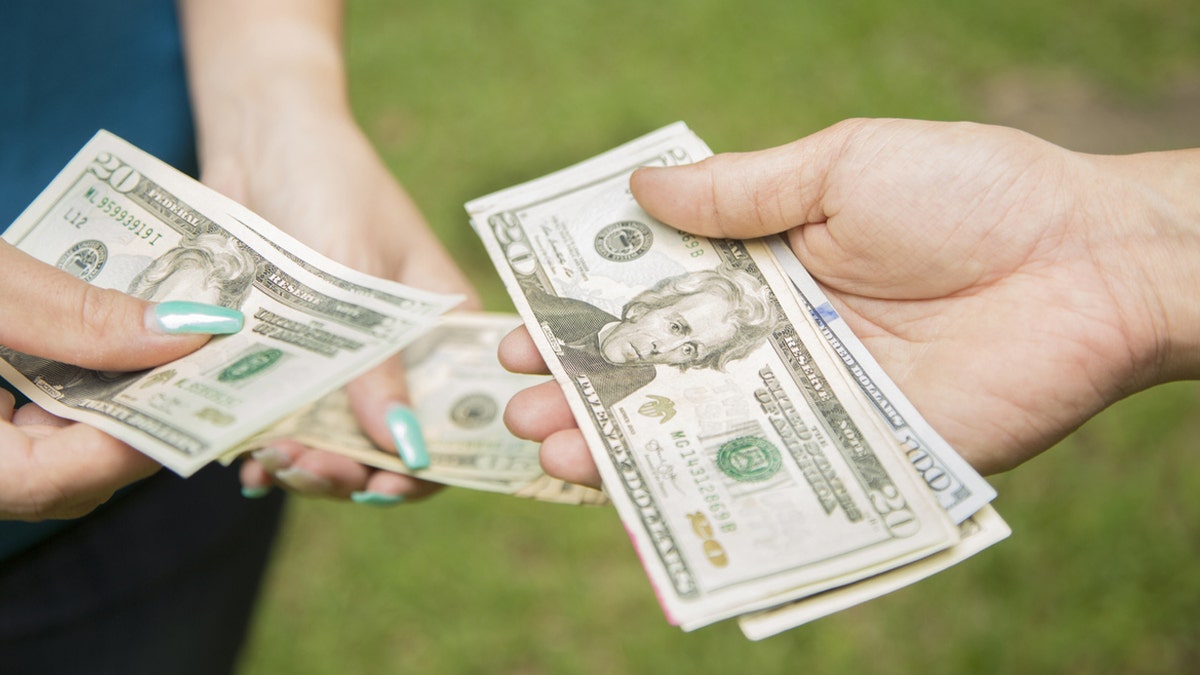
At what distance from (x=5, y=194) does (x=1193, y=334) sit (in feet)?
6.93

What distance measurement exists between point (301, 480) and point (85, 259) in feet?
2.05

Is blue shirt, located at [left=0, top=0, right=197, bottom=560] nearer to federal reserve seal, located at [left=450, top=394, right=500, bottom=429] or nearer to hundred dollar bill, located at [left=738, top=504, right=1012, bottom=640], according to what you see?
federal reserve seal, located at [left=450, top=394, right=500, bottom=429]

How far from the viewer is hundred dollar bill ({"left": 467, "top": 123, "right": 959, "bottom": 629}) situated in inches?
56.6

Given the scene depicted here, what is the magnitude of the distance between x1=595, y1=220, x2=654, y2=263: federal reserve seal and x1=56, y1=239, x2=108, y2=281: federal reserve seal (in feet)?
3.32

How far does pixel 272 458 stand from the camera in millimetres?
1674

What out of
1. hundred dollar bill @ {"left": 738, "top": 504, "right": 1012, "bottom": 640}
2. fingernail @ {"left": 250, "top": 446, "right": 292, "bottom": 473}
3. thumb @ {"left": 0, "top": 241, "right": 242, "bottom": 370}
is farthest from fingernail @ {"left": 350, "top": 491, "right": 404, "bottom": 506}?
hundred dollar bill @ {"left": 738, "top": 504, "right": 1012, "bottom": 640}

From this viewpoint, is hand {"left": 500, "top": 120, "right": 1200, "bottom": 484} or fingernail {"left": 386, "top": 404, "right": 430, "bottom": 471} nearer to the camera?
hand {"left": 500, "top": 120, "right": 1200, "bottom": 484}

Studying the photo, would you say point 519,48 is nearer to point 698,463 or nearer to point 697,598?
point 698,463

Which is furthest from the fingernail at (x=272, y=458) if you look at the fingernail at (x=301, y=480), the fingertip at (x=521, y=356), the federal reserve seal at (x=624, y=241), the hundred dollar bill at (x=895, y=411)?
the hundred dollar bill at (x=895, y=411)

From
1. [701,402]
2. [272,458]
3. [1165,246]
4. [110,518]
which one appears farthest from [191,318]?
[1165,246]

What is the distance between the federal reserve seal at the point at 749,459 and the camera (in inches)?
61.4

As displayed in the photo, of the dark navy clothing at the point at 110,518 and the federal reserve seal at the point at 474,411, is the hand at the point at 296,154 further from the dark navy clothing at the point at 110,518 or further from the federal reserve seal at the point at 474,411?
the federal reserve seal at the point at 474,411

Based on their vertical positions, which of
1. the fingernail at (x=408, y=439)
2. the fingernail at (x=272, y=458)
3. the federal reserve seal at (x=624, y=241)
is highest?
the federal reserve seal at (x=624, y=241)

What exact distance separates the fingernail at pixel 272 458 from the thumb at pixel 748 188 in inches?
34.5
